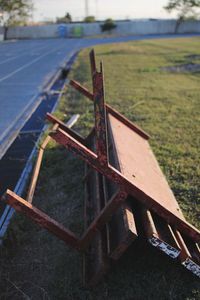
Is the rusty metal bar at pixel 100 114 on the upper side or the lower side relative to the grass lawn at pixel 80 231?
upper

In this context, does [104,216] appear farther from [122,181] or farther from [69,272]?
[69,272]

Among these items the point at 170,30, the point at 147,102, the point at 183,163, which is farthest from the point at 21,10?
the point at 183,163

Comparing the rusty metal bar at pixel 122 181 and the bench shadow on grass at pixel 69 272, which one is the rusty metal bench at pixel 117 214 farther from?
the bench shadow on grass at pixel 69 272

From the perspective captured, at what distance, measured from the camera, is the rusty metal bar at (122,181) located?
330 centimetres

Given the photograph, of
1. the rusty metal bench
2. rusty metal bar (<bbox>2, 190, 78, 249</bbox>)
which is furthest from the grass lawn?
rusty metal bar (<bbox>2, 190, 78, 249</bbox>)

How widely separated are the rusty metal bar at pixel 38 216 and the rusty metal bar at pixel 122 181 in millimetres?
620

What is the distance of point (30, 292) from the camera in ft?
11.7

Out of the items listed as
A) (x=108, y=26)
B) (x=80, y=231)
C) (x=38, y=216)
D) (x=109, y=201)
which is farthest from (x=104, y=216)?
(x=108, y=26)

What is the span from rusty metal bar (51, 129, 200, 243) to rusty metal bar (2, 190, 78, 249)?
620 millimetres

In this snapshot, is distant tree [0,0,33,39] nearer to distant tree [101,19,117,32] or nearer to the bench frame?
distant tree [101,19,117,32]

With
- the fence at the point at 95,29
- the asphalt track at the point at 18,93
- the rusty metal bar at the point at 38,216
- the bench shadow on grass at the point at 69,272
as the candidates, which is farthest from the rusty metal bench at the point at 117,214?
the fence at the point at 95,29

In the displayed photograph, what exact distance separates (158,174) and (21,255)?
1835mm

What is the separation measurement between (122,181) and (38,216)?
2.64 feet

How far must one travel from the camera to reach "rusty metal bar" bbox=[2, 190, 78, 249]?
3428 millimetres
